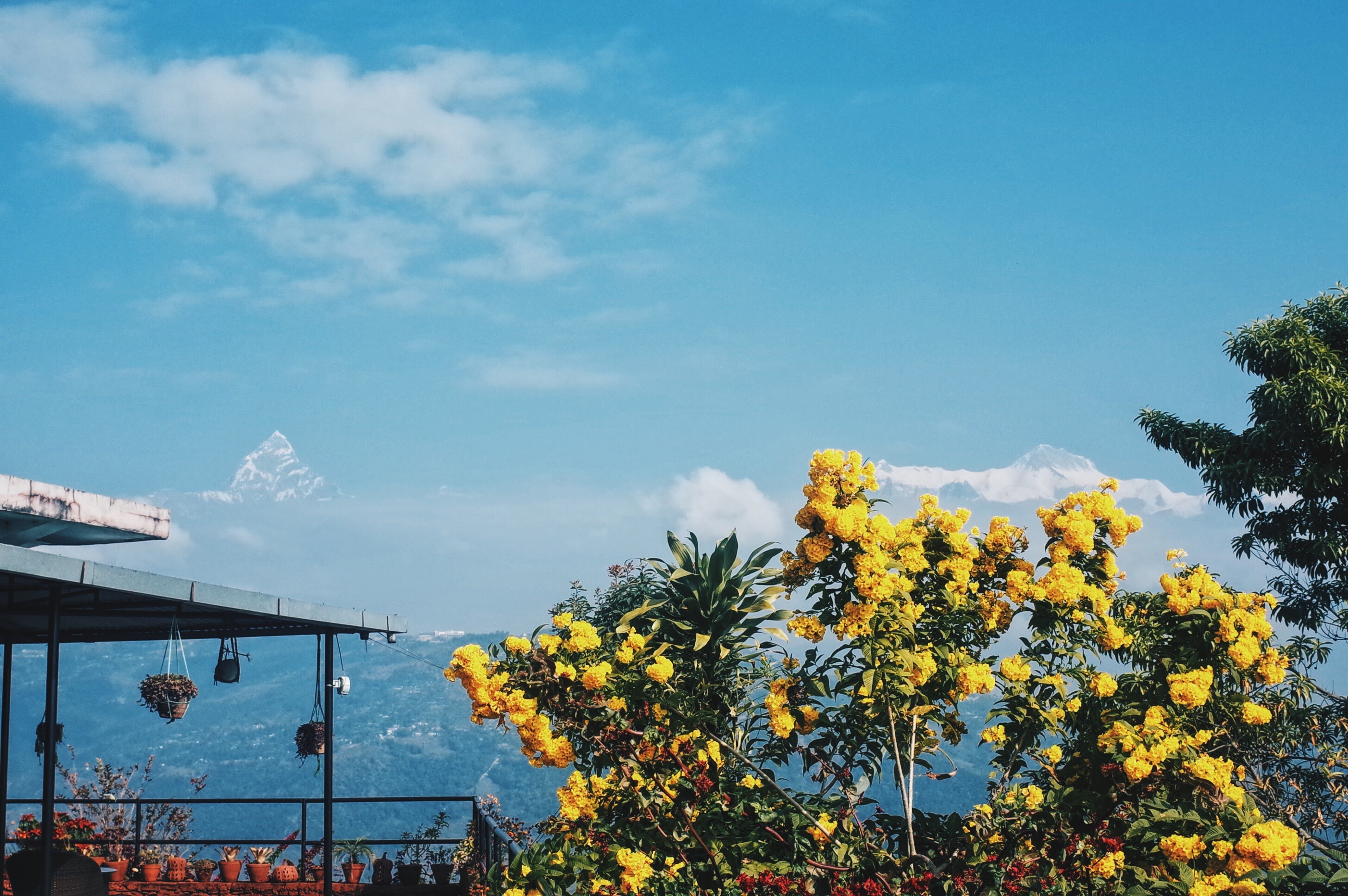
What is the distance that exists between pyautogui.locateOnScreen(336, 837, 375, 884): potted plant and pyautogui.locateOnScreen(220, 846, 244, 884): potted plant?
3.45 feet

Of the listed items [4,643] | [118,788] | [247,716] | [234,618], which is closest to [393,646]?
[234,618]

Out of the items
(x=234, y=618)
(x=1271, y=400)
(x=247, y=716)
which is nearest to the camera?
(x=234, y=618)

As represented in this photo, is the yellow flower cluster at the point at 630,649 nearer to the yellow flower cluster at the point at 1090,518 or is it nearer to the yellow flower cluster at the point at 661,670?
the yellow flower cluster at the point at 661,670

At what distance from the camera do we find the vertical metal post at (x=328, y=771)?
32.1 ft

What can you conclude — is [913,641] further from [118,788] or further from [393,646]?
[118,788]

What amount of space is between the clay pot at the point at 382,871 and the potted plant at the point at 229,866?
1.57m

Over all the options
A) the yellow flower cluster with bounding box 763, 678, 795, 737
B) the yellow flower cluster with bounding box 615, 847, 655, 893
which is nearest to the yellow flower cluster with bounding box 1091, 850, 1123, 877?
the yellow flower cluster with bounding box 763, 678, 795, 737

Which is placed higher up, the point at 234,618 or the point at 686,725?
the point at 234,618

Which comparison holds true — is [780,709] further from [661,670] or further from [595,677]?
[595,677]

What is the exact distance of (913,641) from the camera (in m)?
5.86

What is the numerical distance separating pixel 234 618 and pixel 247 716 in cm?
19844

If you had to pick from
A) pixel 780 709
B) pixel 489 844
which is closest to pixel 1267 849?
pixel 780 709

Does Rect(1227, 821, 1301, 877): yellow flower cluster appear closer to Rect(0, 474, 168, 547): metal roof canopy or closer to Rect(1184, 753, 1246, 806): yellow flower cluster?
Rect(1184, 753, 1246, 806): yellow flower cluster

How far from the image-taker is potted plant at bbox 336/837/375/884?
12336mm
